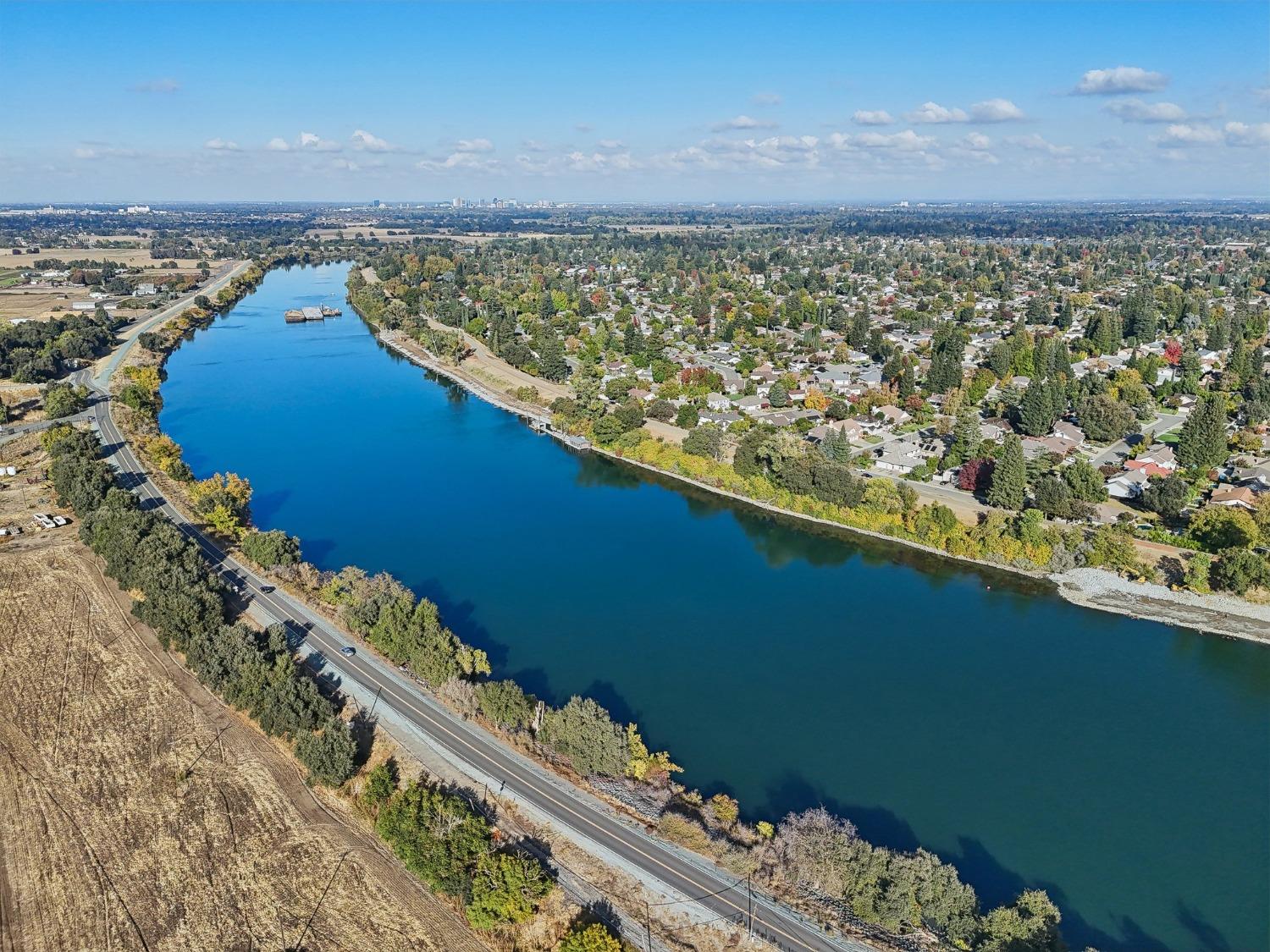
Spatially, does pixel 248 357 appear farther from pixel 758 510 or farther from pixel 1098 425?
pixel 1098 425

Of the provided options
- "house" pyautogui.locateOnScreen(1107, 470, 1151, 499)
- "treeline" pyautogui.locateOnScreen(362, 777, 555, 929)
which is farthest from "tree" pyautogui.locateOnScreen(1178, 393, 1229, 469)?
"treeline" pyautogui.locateOnScreen(362, 777, 555, 929)

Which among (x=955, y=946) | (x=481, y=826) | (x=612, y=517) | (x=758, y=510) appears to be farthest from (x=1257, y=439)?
(x=481, y=826)

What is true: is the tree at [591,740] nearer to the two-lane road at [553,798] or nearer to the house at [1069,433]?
the two-lane road at [553,798]

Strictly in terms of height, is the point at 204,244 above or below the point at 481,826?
above

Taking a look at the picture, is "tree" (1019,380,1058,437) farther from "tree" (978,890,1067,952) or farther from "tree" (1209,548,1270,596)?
"tree" (978,890,1067,952)

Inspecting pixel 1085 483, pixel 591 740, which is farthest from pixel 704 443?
pixel 591 740

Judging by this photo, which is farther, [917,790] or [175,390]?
[175,390]

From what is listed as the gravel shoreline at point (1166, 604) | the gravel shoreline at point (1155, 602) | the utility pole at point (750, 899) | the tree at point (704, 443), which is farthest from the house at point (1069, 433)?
the utility pole at point (750, 899)
